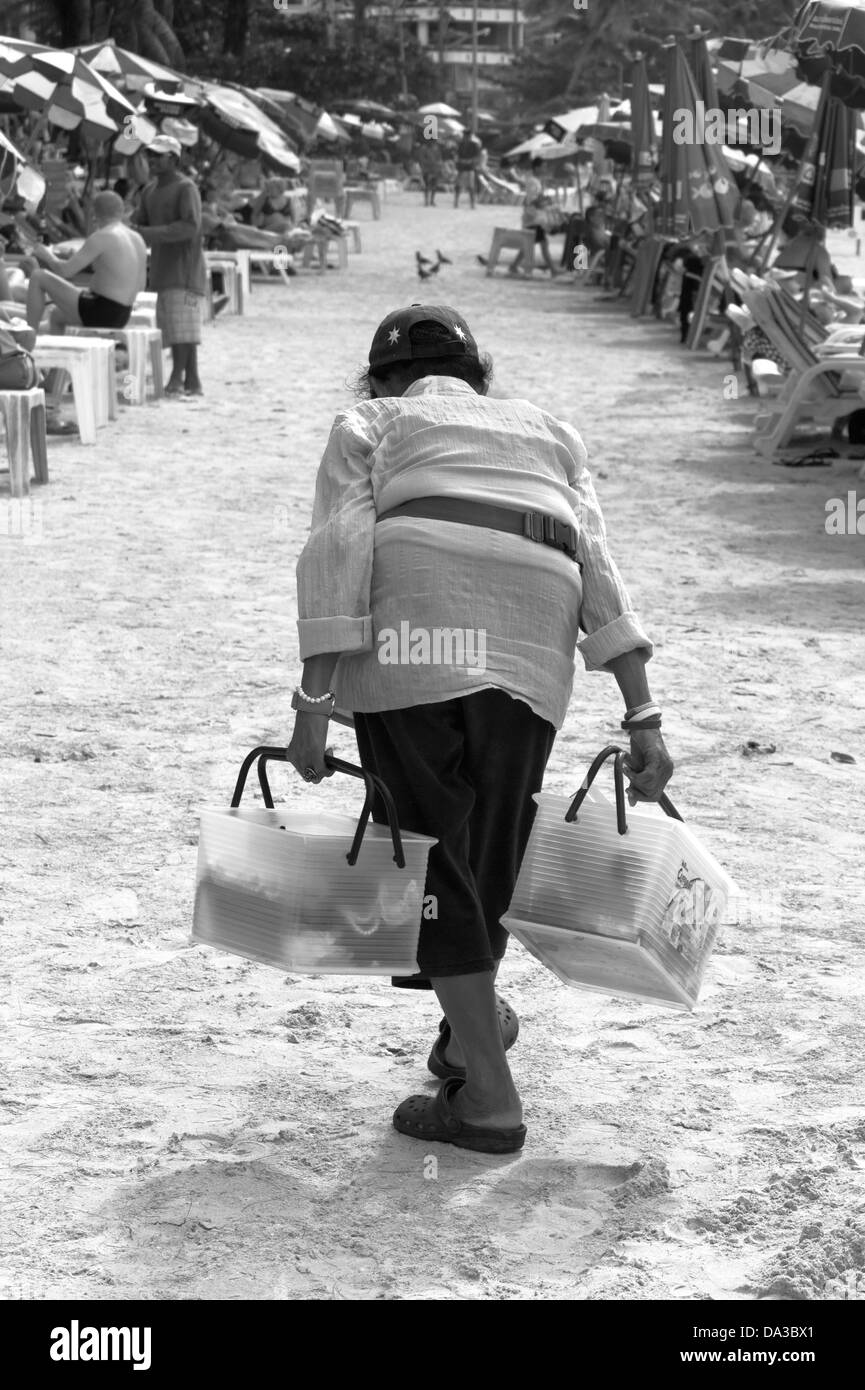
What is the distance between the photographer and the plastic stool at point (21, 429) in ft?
→ 29.9

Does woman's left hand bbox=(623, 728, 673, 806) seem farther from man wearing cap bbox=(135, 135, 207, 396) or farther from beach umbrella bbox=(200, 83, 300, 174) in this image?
beach umbrella bbox=(200, 83, 300, 174)

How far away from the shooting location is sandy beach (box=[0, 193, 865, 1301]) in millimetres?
2775

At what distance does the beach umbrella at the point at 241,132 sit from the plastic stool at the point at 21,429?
15095mm

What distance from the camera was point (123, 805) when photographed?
4.90 meters

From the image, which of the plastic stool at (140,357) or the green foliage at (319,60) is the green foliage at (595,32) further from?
the plastic stool at (140,357)

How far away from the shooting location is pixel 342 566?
284 centimetres

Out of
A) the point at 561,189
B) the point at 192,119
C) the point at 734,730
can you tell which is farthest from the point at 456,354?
the point at 561,189

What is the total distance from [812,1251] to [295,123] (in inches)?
1243

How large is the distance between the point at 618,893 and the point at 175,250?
10.4 metres

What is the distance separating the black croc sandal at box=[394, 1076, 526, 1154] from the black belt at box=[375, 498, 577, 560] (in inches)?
38.6

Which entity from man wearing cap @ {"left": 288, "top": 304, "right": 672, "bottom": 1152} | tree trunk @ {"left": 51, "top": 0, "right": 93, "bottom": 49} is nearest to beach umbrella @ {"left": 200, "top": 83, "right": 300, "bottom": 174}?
tree trunk @ {"left": 51, "top": 0, "right": 93, "bottom": 49}

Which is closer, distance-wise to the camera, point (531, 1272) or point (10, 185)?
point (531, 1272)

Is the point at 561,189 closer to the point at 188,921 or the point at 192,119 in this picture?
the point at 192,119

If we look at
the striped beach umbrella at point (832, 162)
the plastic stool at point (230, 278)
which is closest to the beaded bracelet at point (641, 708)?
the striped beach umbrella at point (832, 162)
